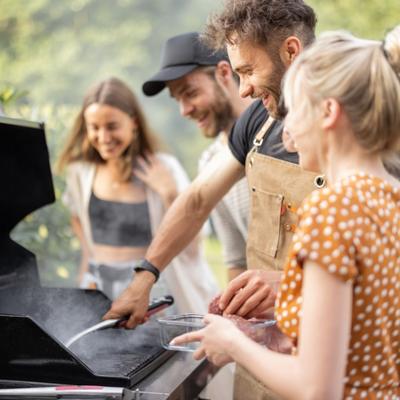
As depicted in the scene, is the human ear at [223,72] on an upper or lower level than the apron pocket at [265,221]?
upper

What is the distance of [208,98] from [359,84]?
1968 mm

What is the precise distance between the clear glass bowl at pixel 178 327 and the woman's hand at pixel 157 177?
174 cm

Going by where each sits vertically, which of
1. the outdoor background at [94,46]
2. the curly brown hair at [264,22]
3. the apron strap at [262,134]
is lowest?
the apron strap at [262,134]

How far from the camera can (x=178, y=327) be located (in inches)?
61.6

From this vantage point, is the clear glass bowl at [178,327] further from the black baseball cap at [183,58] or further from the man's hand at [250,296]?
the black baseball cap at [183,58]

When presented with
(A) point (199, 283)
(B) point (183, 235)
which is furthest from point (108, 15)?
(B) point (183, 235)

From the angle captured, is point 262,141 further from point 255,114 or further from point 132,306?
point 132,306

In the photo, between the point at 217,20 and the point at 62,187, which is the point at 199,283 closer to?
the point at 62,187

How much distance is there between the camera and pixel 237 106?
2898 millimetres

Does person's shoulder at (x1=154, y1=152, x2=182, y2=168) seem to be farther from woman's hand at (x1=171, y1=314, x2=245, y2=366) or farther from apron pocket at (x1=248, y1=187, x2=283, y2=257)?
woman's hand at (x1=171, y1=314, x2=245, y2=366)

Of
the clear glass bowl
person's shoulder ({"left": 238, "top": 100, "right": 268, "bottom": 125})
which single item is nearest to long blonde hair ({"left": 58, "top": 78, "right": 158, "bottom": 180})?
person's shoulder ({"left": 238, "top": 100, "right": 268, "bottom": 125})

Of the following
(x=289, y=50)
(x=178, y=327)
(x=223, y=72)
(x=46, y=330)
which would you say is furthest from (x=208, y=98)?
(x=46, y=330)

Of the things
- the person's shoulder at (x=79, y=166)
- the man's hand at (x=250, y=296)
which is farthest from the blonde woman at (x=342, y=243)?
the person's shoulder at (x=79, y=166)

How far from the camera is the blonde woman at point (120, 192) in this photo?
3.27m
